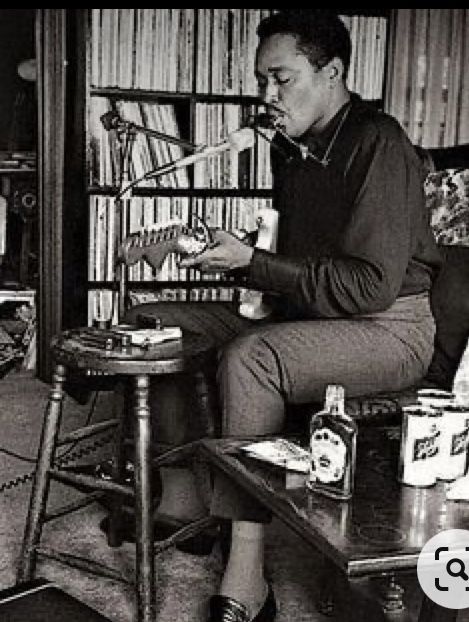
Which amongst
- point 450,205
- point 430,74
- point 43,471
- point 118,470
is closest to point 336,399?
point 43,471

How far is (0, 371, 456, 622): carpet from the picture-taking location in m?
2.04

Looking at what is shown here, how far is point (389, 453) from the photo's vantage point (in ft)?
5.74

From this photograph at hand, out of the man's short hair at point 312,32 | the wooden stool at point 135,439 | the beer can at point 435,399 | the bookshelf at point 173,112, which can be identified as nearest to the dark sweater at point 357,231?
the man's short hair at point 312,32

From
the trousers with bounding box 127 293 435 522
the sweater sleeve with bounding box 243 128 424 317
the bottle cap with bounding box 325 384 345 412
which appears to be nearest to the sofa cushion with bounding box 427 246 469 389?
the trousers with bounding box 127 293 435 522

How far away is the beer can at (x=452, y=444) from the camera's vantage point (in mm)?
1620

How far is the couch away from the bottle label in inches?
18.4

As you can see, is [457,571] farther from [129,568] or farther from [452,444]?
[129,568]

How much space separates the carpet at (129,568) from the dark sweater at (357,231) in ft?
1.91

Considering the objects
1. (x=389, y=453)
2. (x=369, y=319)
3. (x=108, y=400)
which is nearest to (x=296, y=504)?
(x=389, y=453)

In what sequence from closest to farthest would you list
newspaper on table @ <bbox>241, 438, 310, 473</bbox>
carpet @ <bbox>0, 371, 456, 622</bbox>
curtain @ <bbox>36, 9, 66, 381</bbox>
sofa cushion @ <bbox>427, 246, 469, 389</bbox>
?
1. newspaper on table @ <bbox>241, 438, 310, 473</bbox>
2. carpet @ <bbox>0, 371, 456, 622</bbox>
3. sofa cushion @ <bbox>427, 246, 469, 389</bbox>
4. curtain @ <bbox>36, 9, 66, 381</bbox>

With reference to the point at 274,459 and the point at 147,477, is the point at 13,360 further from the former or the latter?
the point at 274,459

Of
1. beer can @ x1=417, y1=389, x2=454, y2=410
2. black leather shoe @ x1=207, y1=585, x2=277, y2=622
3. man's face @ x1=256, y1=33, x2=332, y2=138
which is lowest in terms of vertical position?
black leather shoe @ x1=207, y1=585, x2=277, y2=622

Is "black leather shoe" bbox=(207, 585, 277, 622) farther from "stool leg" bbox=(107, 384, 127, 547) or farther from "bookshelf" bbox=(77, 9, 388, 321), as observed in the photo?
"bookshelf" bbox=(77, 9, 388, 321)

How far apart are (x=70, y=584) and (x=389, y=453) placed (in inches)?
32.0
